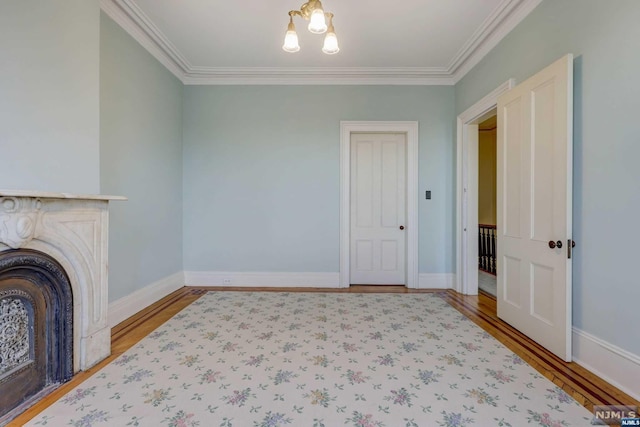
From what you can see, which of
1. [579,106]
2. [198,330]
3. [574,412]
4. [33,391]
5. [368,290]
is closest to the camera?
[574,412]

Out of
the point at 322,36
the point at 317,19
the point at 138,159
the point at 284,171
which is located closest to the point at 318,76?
the point at 322,36

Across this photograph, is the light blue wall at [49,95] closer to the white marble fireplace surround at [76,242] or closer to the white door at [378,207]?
the white marble fireplace surround at [76,242]

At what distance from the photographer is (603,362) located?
1.85m

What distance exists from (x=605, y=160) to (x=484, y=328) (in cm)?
166

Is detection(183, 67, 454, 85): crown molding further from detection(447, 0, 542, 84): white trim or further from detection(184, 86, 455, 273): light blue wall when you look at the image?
detection(447, 0, 542, 84): white trim

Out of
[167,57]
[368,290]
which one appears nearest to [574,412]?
[368,290]

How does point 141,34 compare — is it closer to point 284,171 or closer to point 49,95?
point 49,95

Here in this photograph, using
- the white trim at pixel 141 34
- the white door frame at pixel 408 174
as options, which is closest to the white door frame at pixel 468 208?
the white door frame at pixel 408 174

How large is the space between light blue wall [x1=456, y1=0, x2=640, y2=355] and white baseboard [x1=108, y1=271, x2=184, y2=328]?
12.5ft

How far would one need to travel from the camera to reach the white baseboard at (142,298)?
A: 8.89 ft

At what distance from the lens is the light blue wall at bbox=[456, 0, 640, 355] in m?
1.70

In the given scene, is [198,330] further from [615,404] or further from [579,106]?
[579,106]

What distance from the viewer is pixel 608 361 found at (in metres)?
1.82

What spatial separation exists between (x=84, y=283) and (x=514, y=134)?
3.66 metres
